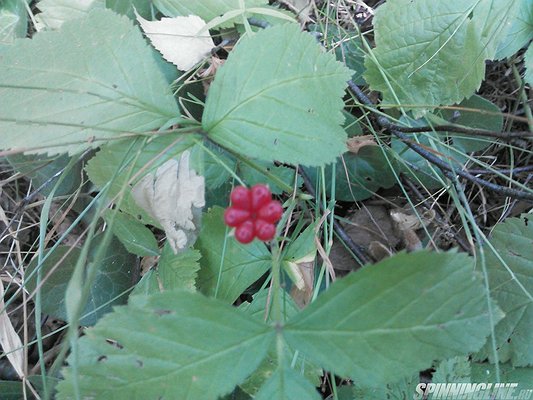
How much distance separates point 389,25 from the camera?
69.7 inches

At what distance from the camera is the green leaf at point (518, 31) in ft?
5.77

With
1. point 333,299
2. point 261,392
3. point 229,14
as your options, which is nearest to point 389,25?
point 229,14

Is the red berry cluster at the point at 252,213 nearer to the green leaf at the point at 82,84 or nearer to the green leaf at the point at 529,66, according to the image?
the green leaf at the point at 82,84

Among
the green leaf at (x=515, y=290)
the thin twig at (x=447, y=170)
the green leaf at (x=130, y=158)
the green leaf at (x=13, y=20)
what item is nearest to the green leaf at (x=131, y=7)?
the green leaf at (x=13, y=20)

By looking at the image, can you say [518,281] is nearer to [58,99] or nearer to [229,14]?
[229,14]

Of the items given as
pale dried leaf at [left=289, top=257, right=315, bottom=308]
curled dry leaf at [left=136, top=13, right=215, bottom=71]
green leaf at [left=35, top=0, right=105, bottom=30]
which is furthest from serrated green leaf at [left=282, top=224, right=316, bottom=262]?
green leaf at [left=35, top=0, right=105, bottom=30]

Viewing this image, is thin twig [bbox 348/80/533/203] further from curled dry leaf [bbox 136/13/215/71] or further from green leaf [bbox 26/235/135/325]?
green leaf [bbox 26/235/135/325]

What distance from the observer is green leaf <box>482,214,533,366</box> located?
1617 mm

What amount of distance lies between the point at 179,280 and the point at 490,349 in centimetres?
105

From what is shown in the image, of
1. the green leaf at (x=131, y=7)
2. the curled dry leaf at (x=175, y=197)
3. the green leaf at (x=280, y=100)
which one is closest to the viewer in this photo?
the green leaf at (x=280, y=100)

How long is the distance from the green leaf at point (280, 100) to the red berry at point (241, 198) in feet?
0.82

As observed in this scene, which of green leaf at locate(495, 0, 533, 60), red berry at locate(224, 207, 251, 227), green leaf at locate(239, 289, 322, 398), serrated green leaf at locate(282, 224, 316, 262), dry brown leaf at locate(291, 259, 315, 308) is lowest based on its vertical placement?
green leaf at locate(239, 289, 322, 398)

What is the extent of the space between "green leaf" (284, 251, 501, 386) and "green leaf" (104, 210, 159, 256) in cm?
77

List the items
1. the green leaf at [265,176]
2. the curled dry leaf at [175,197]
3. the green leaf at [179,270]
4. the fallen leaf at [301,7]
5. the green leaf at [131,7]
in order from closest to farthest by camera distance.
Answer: the curled dry leaf at [175,197] → the green leaf at [179,270] → the green leaf at [265,176] → the green leaf at [131,7] → the fallen leaf at [301,7]
